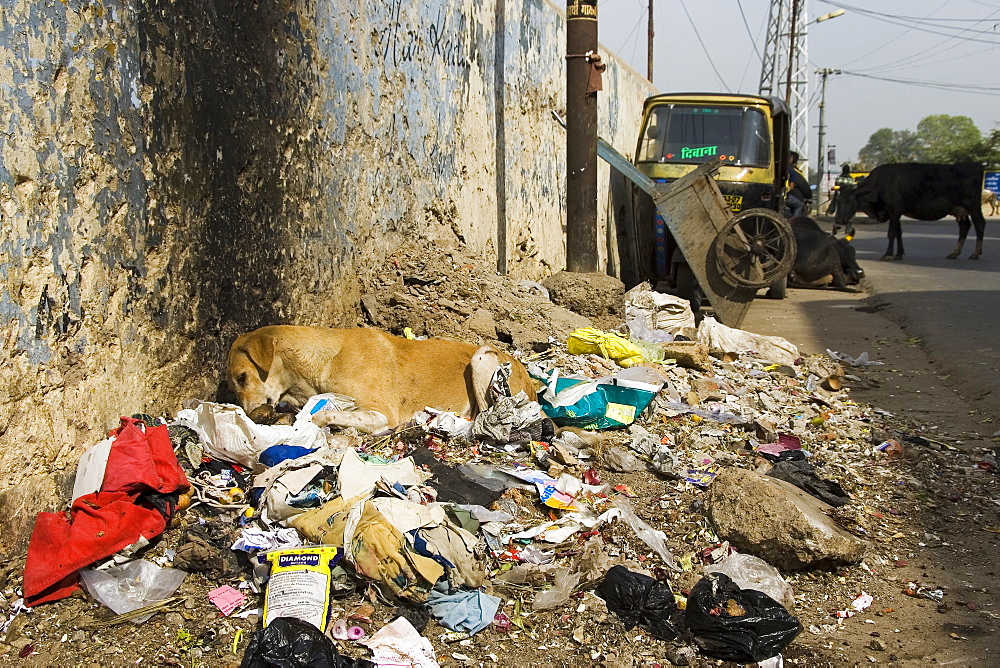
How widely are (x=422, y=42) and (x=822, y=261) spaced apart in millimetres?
7545

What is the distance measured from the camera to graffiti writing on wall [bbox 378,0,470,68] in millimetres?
5938

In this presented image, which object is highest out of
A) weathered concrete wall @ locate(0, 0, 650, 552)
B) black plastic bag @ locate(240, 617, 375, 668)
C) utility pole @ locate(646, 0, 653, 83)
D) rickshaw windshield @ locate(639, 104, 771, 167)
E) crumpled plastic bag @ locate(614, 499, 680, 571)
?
utility pole @ locate(646, 0, 653, 83)

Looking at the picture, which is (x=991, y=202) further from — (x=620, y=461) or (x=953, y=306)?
(x=620, y=461)

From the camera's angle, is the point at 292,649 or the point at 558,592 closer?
the point at 292,649

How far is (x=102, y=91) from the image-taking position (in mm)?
3301

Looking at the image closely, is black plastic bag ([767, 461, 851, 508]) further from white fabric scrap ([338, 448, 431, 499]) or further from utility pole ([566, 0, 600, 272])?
utility pole ([566, 0, 600, 272])

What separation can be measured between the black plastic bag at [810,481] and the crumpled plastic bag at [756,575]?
0.73 meters

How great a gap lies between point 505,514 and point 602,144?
18.6 ft

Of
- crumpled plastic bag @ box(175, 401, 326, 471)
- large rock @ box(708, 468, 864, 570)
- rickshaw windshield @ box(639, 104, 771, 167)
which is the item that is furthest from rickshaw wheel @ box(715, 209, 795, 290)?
crumpled plastic bag @ box(175, 401, 326, 471)

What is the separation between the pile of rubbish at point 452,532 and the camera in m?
2.79

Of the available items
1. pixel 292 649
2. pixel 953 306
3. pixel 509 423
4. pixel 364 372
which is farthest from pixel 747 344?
pixel 292 649

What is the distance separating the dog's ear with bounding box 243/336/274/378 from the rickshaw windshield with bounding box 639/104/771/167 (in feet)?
23.2

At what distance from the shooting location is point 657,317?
752cm

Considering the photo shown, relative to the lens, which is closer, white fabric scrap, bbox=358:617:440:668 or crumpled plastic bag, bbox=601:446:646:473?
white fabric scrap, bbox=358:617:440:668
